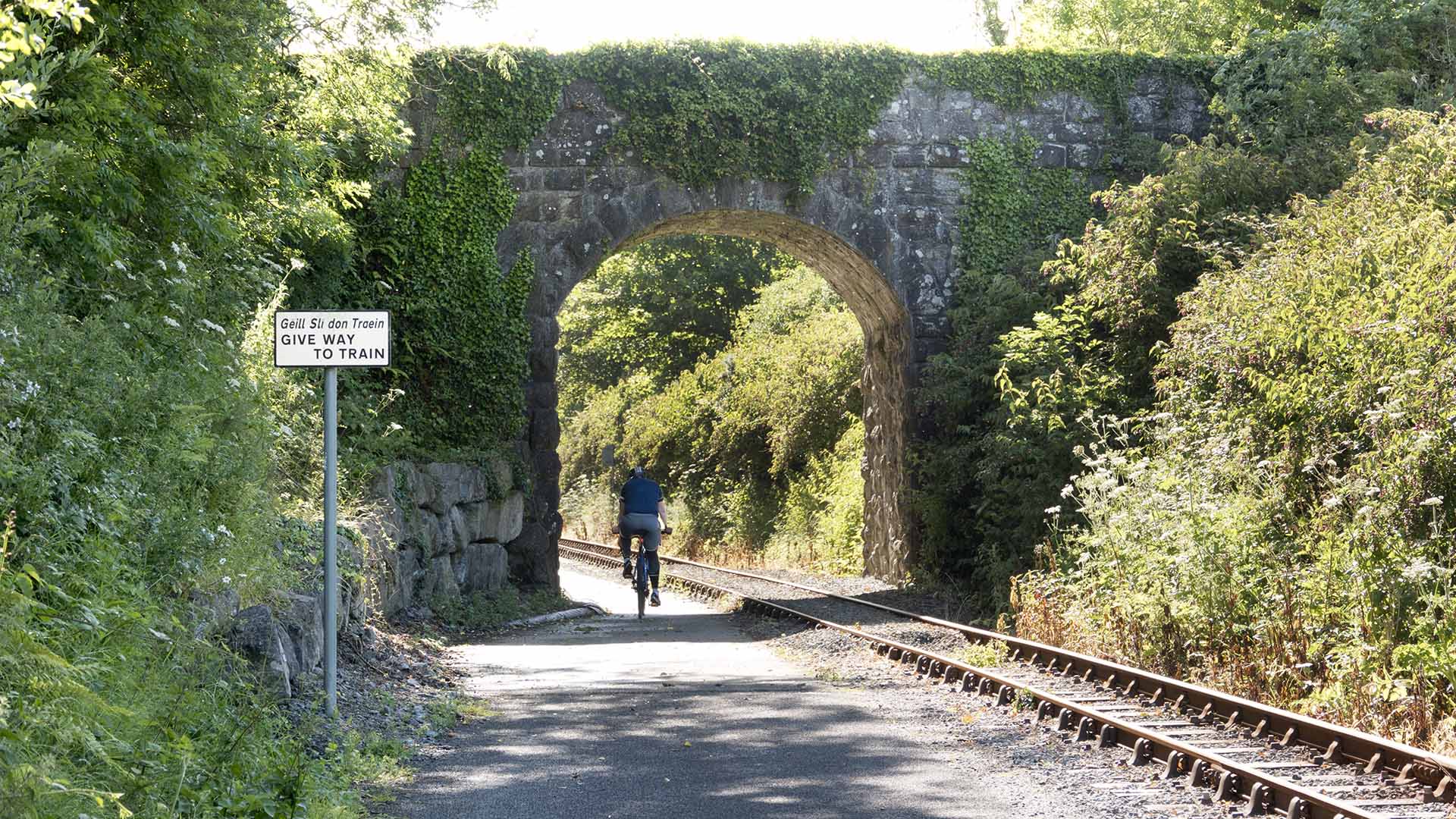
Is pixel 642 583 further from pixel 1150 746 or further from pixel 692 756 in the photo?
pixel 1150 746

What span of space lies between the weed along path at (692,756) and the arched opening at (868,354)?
7.79 meters

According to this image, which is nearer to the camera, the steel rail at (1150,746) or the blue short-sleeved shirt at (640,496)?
the steel rail at (1150,746)

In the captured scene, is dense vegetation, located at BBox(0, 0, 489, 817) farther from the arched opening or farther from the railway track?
the arched opening

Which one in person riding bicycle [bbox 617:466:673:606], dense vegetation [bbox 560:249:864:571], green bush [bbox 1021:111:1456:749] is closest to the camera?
green bush [bbox 1021:111:1456:749]

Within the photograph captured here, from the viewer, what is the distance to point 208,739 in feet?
18.5

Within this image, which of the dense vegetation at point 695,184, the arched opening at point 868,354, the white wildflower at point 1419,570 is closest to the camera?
the dense vegetation at point 695,184

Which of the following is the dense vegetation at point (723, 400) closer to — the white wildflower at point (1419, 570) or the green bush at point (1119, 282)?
the green bush at point (1119, 282)

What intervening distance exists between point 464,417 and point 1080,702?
36.2ft

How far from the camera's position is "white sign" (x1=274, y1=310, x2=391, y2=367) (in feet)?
25.9

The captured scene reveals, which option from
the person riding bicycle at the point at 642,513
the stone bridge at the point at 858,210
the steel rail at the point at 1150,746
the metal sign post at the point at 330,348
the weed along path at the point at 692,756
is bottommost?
the weed along path at the point at 692,756

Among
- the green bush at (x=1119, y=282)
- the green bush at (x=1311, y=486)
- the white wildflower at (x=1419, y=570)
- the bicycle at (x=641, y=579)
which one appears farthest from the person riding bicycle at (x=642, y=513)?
the white wildflower at (x=1419, y=570)

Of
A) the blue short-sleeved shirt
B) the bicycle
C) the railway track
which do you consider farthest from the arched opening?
the railway track

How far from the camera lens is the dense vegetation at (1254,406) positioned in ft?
28.0

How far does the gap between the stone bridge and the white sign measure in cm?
1070
